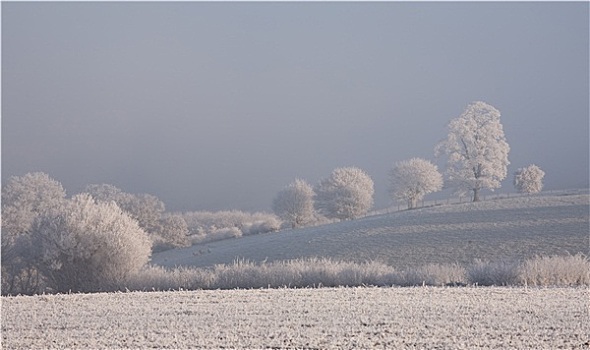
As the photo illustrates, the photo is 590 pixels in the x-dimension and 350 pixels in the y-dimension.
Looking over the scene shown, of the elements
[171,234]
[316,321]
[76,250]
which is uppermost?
[171,234]

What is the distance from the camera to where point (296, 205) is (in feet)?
286

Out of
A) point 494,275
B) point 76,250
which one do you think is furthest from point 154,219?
point 494,275

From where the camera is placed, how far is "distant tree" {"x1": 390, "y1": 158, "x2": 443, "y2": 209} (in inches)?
3356

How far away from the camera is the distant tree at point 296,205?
86.9m

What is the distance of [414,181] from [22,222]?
4433 cm

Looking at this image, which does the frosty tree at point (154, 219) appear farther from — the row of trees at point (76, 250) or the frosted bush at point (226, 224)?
the row of trees at point (76, 250)

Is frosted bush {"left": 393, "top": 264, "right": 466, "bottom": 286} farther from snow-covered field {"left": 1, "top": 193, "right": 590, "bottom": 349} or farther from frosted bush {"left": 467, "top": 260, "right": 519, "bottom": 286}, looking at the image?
snow-covered field {"left": 1, "top": 193, "right": 590, "bottom": 349}

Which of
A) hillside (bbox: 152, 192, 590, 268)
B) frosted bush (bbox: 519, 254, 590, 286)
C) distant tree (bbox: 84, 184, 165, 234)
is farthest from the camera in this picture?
distant tree (bbox: 84, 184, 165, 234)

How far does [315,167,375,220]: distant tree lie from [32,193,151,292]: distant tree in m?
50.8

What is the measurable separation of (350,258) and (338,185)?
142ft

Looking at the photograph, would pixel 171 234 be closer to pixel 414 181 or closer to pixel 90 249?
pixel 414 181

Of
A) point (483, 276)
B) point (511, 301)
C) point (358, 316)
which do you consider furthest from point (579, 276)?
point (358, 316)

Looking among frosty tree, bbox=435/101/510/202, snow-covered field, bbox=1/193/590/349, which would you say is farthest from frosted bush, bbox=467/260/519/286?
frosty tree, bbox=435/101/510/202

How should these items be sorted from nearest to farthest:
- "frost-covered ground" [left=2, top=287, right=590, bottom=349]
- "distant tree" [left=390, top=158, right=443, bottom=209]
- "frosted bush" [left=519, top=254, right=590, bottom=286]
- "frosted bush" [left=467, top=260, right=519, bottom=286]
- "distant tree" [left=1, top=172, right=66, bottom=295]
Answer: "frost-covered ground" [left=2, top=287, right=590, bottom=349], "frosted bush" [left=519, top=254, right=590, bottom=286], "frosted bush" [left=467, top=260, right=519, bottom=286], "distant tree" [left=1, top=172, right=66, bottom=295], "distant tree" [left=390, top=158, right=443, bottom=209]
